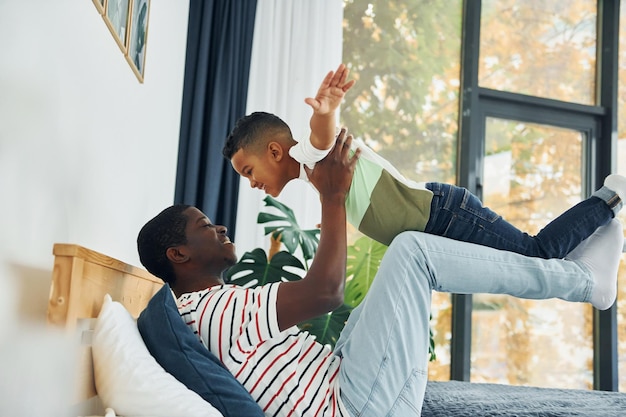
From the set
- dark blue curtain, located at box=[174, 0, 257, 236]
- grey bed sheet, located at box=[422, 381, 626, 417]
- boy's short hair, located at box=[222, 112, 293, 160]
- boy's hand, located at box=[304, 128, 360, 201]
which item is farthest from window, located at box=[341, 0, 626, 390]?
boy's hand, located at box=[304, 128, 360, 201]

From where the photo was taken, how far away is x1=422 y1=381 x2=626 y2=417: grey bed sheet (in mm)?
1719

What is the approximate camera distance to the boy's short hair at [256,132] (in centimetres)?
183

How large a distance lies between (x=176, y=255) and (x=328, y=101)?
52 cm

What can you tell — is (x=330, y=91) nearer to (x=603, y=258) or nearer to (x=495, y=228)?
(x=495, y=228)

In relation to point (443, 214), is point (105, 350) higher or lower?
lower

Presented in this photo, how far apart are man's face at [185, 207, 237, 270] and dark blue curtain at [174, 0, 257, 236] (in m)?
1.46

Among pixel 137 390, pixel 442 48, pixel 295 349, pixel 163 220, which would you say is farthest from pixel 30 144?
pixel 442 48

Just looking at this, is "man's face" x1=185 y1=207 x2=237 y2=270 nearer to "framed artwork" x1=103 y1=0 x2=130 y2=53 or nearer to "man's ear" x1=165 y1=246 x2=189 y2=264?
"man's ear" x1=165 y1=246 x2=189 y2=264

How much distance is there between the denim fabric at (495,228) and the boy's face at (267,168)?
41 centimetres

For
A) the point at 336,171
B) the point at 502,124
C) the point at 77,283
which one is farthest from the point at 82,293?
the point at 502,124

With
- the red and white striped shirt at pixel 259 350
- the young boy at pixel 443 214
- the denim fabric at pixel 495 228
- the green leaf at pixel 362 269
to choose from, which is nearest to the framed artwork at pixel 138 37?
the young boy at pixel 443 214

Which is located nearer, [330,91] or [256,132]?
[330,91]

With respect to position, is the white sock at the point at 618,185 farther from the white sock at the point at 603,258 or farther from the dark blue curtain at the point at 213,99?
the dark blue curtain at the point at 213,99

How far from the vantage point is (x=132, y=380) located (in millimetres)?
1200
